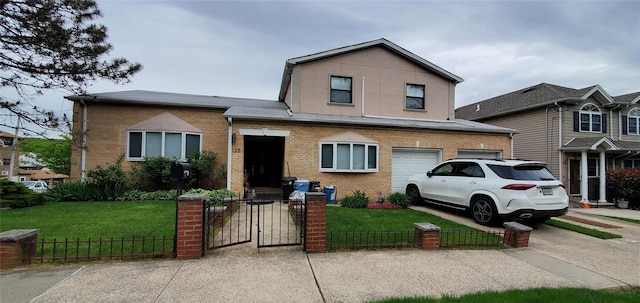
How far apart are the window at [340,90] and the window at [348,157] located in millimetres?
2684

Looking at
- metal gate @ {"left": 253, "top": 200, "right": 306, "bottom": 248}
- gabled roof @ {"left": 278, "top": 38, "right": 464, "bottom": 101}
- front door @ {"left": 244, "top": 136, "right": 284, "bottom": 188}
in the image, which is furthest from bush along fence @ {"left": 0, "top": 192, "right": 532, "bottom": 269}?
front door @ {"left": 244, "top": 136, "right": 284, "bottom": 188}

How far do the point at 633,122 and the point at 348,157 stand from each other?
65.2 feet

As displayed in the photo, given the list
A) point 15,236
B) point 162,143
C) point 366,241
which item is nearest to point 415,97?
point 366,241

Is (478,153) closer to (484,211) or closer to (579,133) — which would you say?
(484,211)

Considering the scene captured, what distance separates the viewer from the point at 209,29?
428 inches

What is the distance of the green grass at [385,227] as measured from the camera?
5.47 m

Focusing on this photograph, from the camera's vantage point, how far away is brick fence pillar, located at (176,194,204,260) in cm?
441

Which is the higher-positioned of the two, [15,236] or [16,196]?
[15,236]

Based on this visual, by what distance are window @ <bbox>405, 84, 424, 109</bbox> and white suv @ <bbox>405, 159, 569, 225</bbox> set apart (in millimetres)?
6034

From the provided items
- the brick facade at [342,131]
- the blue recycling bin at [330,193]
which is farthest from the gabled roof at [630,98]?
the blue recycling bin at [330,193]

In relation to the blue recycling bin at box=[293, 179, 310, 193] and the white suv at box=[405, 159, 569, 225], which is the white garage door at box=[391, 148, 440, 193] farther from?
the blue recycling bin at box=[293, 179, 310, 193]

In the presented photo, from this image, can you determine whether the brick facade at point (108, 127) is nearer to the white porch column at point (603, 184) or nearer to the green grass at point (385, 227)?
the green grass at point (385, 227)

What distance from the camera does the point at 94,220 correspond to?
6.70 metres

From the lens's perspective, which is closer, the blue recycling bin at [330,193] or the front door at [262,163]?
the blue recycling bin at [330,193]
